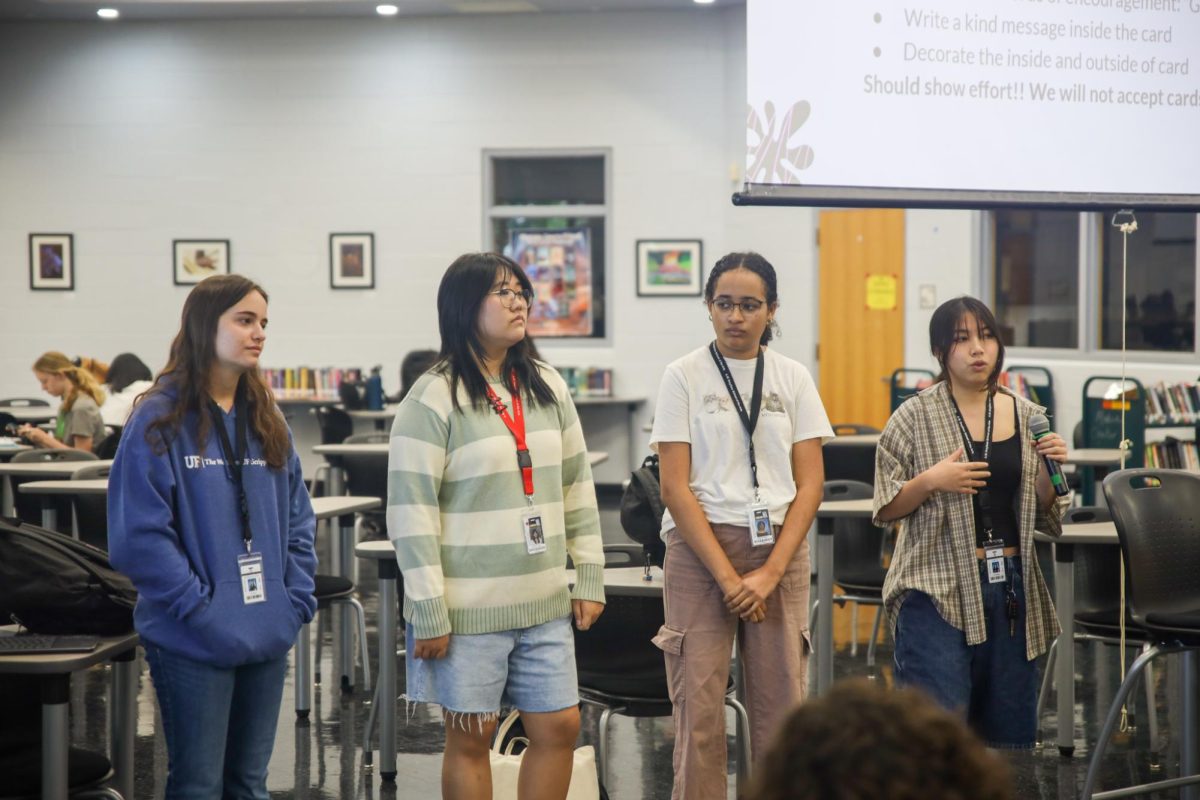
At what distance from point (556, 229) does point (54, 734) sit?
8.88 metres

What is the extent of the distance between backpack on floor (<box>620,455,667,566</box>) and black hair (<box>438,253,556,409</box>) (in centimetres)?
58

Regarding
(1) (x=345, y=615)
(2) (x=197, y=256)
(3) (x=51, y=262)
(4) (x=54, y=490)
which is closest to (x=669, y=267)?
(2) (x=197, y=256)

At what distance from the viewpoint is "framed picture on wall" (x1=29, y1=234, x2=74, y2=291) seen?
11156 millimetres

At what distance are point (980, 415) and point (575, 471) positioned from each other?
0.98 meters

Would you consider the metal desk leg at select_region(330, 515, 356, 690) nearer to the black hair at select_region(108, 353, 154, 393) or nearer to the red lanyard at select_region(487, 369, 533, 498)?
the red lanyard at select_region(487, 369, 533, 498)

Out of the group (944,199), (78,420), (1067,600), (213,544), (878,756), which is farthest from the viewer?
(78,420)

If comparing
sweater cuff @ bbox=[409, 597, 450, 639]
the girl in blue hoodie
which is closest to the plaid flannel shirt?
sweater cuff @ bbox=[409, 597, 450, 639]

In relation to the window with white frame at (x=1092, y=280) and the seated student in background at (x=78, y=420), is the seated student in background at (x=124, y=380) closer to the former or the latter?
the seated student in background at (x=78, y=420)

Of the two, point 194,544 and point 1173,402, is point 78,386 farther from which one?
point 1173,402

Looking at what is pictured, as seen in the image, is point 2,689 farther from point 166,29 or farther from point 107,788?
point 166,29

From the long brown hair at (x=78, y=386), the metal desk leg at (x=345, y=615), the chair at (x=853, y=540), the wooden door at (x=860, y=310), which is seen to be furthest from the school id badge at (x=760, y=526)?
the wooden door at (x=860, y=310)

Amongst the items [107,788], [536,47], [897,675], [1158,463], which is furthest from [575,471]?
[536,47]

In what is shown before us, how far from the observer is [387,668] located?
3715 mm

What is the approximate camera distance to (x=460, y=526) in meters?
2.61
